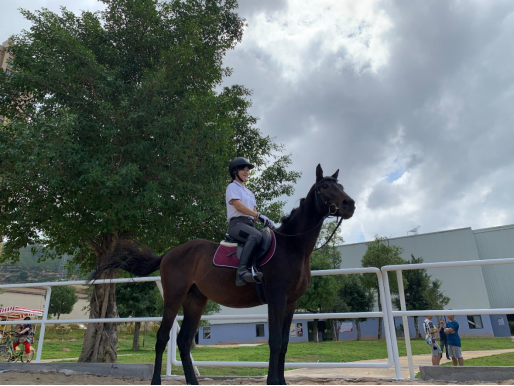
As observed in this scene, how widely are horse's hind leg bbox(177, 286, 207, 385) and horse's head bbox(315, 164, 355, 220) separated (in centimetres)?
207

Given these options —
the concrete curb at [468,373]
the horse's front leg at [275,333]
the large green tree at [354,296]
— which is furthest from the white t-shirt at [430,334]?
the large green tree at [354,296]

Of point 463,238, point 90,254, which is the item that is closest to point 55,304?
point 90,254

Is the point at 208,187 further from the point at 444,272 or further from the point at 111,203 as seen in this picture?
the point at 444,272

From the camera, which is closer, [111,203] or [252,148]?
[111,203]

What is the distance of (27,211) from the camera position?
10.3 meters

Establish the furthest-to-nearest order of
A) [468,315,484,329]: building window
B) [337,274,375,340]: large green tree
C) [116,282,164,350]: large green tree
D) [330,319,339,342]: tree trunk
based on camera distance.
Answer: [337,274,375,340]: large green tree → [330,319,339,342]: tree trunk → [468,315,484,329]: building window → [116,282,164,350]: large green tree

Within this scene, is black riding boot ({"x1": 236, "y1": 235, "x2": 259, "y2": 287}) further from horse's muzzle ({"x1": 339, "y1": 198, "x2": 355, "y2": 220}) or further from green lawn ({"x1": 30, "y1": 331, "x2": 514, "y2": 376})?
green lawn ({"x1": 30, "y1": 331, "x2": 514, "y2": 376})

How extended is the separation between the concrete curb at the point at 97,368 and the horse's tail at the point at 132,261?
1589 mm

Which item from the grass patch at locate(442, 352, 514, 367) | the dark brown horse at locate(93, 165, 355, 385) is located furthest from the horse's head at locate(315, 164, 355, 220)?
the grass patch at locate(442, 352, 514, 367)

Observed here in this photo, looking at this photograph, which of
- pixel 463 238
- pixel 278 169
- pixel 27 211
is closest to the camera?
pixel 27 211

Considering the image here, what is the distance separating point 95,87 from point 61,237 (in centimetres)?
503

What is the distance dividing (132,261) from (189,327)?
1266mm

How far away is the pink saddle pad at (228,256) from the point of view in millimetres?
4012

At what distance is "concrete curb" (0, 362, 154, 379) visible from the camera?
5.58 m
